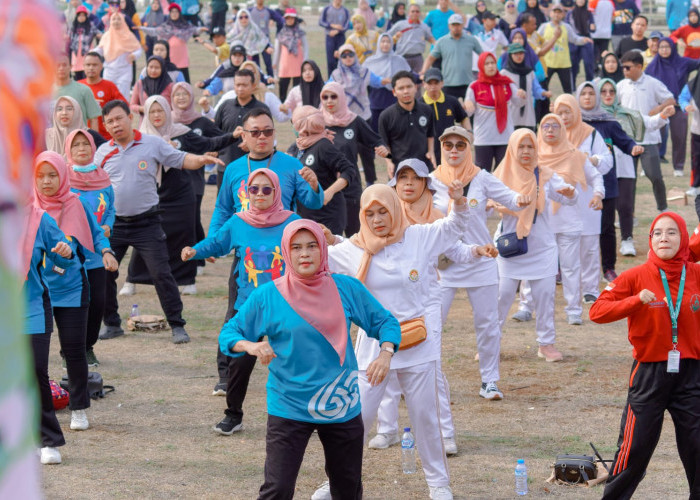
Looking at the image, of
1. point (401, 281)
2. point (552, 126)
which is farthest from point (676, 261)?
point (552, 126)

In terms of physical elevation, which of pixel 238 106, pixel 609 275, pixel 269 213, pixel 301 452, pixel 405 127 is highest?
pixel 238 106

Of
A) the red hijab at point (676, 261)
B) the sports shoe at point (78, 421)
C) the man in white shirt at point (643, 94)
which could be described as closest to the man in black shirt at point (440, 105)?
the man in white shirt at point (643, 94)

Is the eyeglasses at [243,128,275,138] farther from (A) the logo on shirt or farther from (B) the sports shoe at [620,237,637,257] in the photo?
(B) the sports shoe at [620,237,637,257]

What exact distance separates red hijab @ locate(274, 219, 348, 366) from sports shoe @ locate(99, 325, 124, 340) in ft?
18.2

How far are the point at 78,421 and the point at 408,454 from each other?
8.13ft

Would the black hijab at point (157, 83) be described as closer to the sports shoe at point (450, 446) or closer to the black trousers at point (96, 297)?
the black trousers at point (96, 297)

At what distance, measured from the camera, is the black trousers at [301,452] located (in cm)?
486

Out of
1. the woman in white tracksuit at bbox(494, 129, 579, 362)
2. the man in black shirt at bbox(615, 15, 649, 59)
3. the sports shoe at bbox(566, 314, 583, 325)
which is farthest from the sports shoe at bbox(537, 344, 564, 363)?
the man in black shirt at bbox(615, 15, 649, 59)

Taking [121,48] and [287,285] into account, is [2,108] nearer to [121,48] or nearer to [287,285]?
[287,285]

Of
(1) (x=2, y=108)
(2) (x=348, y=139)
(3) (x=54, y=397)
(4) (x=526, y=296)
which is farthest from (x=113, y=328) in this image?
(1) (x=2, y=108)

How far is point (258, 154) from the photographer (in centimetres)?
769

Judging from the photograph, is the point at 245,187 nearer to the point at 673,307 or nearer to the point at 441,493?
the point at 441,493

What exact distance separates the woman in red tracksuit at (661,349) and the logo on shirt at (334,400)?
4.91 ft

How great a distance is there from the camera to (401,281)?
5.94 meters
